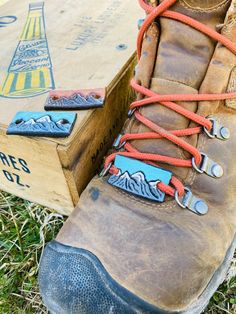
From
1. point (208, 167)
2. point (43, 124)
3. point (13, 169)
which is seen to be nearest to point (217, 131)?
point (208, 167)

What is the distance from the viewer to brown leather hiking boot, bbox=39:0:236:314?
0.62 meters

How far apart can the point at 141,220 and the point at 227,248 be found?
0.17 meters

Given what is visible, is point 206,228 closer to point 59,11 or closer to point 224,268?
point 224,268

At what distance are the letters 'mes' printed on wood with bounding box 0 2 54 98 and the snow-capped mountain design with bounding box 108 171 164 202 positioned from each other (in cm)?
28

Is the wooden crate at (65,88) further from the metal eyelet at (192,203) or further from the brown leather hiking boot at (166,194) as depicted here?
the metal eyelet at (192,203)

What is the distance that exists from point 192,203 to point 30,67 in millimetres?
494

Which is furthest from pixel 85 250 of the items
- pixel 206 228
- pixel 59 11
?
pixel 59 11

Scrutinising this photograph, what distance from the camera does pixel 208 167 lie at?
684mm

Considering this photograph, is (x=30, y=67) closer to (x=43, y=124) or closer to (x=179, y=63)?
(x=43, y=124)

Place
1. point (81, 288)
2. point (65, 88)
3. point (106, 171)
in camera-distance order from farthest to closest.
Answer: point (65, 88)
point (106, 171)
point (81, 288)

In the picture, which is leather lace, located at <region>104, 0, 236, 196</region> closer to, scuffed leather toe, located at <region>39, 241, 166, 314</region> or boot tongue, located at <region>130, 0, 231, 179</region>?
boot tongue, located at <region>130, 0, 231, 179</region>

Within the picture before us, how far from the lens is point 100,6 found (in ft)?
3.83

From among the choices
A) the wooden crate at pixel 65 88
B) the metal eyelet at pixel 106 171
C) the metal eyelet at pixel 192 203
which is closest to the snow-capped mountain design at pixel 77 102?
the wooden crate at pixel 65 88

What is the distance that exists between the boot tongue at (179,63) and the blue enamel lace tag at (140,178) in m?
0.03
